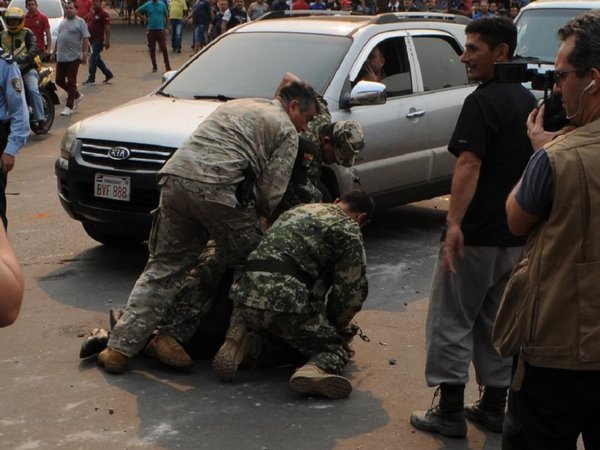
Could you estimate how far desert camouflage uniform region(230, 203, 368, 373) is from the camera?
5.87 m

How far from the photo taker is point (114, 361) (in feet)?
20.0

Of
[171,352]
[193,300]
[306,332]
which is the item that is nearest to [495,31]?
[306,332]

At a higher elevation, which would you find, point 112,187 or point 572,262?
point 572,262

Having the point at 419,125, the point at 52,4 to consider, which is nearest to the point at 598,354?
the point at 419,125

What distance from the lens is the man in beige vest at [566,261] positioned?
11.4ft

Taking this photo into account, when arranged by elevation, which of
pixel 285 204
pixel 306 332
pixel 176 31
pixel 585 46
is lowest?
pixel 176 31

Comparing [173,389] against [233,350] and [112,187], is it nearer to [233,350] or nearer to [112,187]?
[233,350]

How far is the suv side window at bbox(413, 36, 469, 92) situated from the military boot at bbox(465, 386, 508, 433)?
177 inches

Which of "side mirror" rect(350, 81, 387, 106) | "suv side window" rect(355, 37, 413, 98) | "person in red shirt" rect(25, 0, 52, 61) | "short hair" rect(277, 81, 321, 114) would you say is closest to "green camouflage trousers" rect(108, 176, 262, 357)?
"short hair" rect(277, 81, 321, 114)

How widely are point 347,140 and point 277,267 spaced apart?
111 centimetres

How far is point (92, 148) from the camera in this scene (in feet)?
26.7

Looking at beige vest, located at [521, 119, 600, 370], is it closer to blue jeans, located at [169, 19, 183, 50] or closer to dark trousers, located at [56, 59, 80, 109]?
dark trousers, located at [56, 59, 80, 109]

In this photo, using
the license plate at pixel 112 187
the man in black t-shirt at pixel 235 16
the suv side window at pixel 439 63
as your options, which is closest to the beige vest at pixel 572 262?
the license plate at pixel 112 187

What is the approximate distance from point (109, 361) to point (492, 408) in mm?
2093
